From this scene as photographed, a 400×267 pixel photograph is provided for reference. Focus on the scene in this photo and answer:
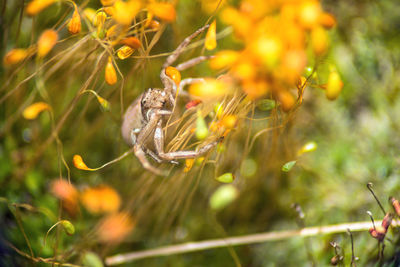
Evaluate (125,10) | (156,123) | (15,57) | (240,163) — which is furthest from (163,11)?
(240,163)

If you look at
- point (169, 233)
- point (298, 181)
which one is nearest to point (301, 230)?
point (298, 181)

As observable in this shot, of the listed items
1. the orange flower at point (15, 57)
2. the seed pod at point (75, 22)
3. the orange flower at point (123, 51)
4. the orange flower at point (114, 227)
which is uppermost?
the seed pod at point (75, 22)

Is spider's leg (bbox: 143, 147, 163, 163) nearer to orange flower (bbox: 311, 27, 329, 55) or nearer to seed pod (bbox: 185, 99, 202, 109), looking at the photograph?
seed pod (bbox: 185, 99, 202, 109)

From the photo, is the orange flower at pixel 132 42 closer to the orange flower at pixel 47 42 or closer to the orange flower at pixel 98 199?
the orange flower at pixel 47 42

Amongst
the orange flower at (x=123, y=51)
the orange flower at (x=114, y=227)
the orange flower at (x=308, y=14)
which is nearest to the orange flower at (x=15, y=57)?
the orange flower at (x=123, y=51)

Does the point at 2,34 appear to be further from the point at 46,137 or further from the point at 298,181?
the point at 298,181

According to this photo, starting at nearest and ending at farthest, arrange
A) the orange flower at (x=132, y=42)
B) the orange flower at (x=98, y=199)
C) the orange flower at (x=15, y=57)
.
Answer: the orange flower at (x=132, y=42)
the orange flower at (x=15, y=57)
the orange flower at (x=98, y=199)
